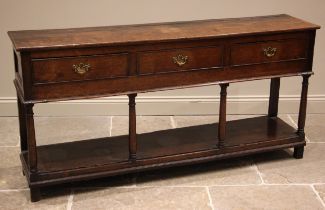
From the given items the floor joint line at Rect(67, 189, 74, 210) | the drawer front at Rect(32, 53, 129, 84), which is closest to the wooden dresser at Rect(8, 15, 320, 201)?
the drawer front at Rect(32, 53, 129, 84)

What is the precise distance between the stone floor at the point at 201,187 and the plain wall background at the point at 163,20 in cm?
67

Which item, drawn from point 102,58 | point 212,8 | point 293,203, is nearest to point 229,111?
point 212,8

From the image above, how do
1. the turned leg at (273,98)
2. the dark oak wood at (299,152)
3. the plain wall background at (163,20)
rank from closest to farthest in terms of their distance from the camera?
the dark oak wood at (299,152) < the turned leg at (273,98) < the plain wall background at (163,20)

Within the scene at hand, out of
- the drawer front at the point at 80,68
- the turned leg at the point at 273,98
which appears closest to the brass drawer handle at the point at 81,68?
the drawer front at the point at 80,68

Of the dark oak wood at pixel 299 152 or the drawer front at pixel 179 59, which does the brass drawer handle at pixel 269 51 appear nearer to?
the drawer front at pixel 179 59

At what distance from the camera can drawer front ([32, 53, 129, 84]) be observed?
294 cm

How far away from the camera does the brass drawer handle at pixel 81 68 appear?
300cm

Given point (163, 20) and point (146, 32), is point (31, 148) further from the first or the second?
point (163, 20)

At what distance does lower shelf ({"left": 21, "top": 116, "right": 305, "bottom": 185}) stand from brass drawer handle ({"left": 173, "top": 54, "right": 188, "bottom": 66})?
620mm

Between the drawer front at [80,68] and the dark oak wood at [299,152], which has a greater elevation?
the drawer front at [80,68]

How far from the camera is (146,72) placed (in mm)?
3143

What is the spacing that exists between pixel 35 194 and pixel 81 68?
81 cm

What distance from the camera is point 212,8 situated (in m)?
4.39

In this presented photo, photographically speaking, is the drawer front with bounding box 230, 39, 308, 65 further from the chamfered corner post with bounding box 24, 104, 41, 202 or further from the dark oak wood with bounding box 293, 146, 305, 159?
the chamfered corner post with bounding box 24, 104, 41, 202
